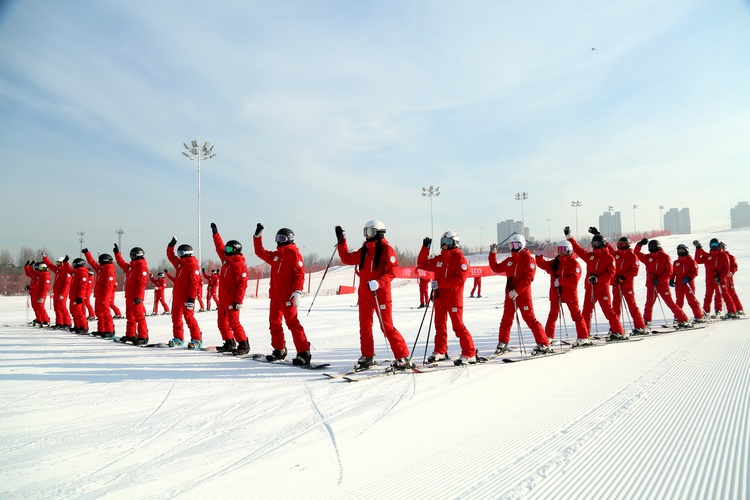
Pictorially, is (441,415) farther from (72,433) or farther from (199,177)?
(199,177)

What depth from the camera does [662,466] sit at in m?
2.87

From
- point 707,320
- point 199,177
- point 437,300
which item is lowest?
point 707,320

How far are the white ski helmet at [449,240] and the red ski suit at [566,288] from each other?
9.71 ft

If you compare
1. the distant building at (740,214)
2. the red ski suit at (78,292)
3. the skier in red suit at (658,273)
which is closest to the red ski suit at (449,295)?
the skier in red suit at (658,273)

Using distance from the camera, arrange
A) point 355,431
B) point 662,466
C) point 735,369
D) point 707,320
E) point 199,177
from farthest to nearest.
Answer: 1. point 199,177
2. point 707,320
3. point 735,369
4. point 355,431
5. point 662,466

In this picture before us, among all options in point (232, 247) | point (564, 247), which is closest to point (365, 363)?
point (232, 247)

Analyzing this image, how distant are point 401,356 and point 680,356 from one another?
441 centimetres

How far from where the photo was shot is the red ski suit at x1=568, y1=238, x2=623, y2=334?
965cm

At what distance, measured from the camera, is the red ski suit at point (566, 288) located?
353 inches

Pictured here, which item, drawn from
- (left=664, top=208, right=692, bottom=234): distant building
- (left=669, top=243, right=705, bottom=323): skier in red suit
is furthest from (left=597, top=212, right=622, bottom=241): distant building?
(left=669, top=243, right=705, bottom=323): skier in red suit

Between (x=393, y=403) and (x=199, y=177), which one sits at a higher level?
(x=199, y=177)

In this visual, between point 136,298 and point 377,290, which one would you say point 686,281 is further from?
point 136,298

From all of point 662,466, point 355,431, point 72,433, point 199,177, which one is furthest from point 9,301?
point 662,466

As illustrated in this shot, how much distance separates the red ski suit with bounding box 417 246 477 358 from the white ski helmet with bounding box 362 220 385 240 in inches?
34.2
